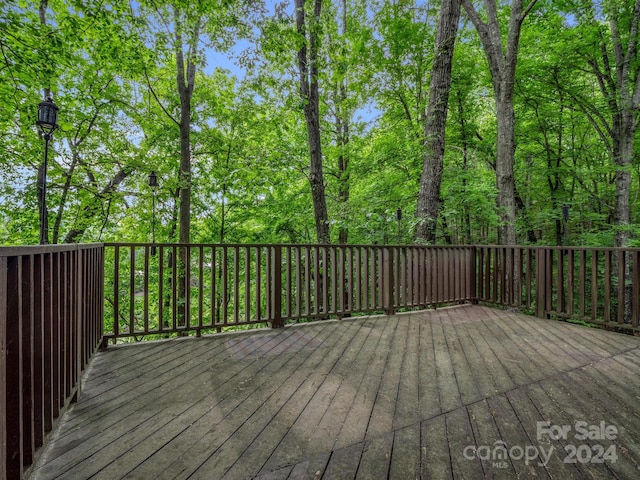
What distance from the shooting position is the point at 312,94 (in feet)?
17.7

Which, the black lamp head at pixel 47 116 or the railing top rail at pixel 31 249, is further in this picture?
the black lamp head at pixel 47 116

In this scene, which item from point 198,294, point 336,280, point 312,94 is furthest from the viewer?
point 312,94

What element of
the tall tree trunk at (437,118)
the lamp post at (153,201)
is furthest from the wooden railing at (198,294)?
the lamp post at (153,201)

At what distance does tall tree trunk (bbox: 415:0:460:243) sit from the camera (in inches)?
183

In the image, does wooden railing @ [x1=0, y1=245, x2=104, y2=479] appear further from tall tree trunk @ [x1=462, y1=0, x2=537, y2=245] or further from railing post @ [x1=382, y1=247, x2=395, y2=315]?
tall tree trunk @ [x1=462, y1=0, x2=537, y2=245]

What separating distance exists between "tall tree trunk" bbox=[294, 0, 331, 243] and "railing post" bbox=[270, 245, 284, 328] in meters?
2.22

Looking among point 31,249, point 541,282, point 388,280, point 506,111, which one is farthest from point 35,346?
point 506,111

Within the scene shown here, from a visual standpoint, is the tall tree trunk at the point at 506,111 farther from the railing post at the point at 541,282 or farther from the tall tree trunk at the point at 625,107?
the tall tree trunk at the point at 625,107

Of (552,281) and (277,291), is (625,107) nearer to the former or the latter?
(552,281)

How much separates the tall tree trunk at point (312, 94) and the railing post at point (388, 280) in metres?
1.74

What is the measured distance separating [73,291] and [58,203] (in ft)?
22.6

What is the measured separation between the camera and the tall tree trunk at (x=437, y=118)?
4.65 metres

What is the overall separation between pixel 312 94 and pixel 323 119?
3270 mm

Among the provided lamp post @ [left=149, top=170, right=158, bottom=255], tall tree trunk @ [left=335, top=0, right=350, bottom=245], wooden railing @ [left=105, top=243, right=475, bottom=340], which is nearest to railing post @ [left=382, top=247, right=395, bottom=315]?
wooden railing @ [left=105, top=243, right=475, bottom=340]
